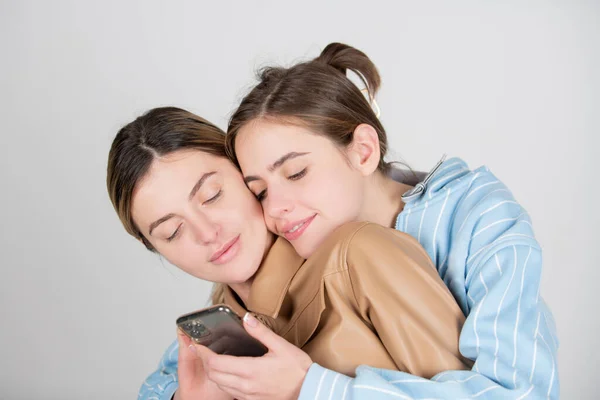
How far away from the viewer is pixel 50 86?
3938 millimetres

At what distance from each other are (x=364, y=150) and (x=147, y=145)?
26.7 inches

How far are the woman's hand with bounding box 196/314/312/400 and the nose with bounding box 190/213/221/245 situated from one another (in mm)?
524

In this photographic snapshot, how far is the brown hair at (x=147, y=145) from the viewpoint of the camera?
239cm

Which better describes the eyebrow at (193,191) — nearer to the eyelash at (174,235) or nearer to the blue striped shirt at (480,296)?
the eyelash at (174,235)

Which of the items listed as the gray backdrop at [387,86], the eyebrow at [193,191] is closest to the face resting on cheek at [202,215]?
the eyebrow at [193,191]

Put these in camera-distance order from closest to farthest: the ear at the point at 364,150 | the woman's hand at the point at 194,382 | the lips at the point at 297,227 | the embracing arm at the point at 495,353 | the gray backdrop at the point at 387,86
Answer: the embracing arm at the point at 495,353
the woman's hand at the point at 194,382
the lips at the point at 297,227
the ear at the point at 364,150
the gray backdrop at the point at 387,86

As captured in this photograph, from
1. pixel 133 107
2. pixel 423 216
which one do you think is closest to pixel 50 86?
pixel 133 107

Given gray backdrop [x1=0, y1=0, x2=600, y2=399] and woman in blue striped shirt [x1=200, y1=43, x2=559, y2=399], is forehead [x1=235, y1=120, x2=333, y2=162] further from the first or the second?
gray backdrop [x1=0, y1=0, x2=600, y2=399]

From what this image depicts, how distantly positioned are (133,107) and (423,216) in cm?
192

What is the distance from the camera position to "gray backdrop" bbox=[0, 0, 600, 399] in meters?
3.84

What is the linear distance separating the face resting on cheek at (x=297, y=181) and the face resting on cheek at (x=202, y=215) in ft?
0.24

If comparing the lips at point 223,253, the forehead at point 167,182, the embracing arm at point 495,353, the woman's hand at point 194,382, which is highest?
the forehead at point 167,182

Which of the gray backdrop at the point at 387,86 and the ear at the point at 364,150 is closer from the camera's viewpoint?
the ear at the point at 364,150

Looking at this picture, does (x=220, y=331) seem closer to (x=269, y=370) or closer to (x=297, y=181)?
(x=269, y=370)
